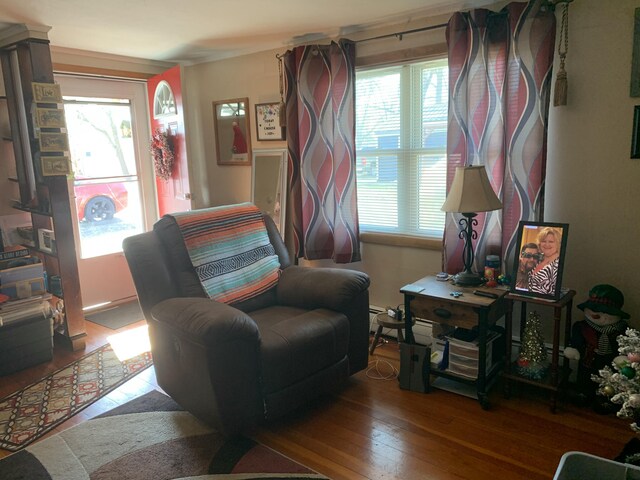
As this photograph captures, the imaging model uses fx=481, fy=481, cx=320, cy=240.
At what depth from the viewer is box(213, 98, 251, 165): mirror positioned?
157 inches

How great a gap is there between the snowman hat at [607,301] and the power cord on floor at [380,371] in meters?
1.12

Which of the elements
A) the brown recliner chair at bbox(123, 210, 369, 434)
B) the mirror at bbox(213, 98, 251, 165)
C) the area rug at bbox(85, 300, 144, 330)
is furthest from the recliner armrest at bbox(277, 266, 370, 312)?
the area rug at bbox(85, 300, 144, 330)

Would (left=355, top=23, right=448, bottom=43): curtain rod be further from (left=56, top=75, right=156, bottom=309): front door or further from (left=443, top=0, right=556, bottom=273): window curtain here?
(left=56, top=75, right=156, bottom=309): front door

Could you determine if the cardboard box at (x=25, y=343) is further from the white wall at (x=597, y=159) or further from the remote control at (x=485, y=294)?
the white wall at (x=597, y=159)

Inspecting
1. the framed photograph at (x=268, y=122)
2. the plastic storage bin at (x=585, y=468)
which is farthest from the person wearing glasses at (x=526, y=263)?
the framed photograph at (x=268, y=122)

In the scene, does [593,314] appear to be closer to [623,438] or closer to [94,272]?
[623,438]

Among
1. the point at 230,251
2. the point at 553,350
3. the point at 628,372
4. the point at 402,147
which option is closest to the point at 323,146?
the point at 402,147

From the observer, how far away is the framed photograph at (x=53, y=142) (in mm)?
3072

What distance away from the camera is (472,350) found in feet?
8.12

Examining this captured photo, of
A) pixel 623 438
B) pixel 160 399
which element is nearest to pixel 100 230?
pixel 160 399

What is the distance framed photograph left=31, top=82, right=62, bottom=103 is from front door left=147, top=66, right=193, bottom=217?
38.0 inches

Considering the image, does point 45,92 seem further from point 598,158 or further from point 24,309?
point 598,158

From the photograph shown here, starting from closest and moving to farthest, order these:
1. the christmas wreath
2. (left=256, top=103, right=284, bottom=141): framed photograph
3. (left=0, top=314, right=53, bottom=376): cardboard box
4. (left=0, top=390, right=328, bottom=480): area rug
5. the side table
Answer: (left=0, top=390, right=328, bottom=480): area rug → the side table → (left=0, top=314, right=53, bottom=376): cardboard box → (left=256, top=103, right=284, bottom=141): framed photograph → the christmas wreath

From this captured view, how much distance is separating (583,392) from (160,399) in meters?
2.20
